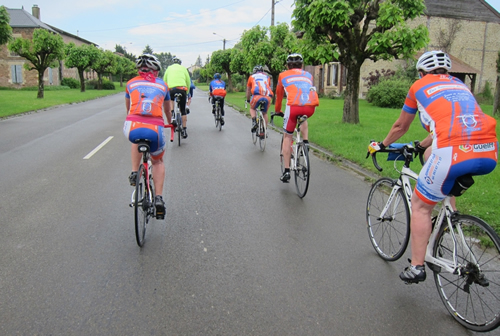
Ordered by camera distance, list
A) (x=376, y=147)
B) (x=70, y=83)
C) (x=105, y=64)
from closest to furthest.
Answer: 1. (x=376, y=147)
2. (x=105, y=64)
3. (x=70, y=83)

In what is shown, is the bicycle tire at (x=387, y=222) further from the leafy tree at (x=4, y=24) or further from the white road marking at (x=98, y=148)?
the leafy tree at (x=4, y=24)

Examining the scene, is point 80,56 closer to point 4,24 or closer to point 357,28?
point 4,24

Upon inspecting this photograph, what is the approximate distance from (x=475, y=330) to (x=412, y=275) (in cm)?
57

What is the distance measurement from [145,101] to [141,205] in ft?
3.62

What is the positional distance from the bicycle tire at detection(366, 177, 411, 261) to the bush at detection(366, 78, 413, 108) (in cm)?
2165

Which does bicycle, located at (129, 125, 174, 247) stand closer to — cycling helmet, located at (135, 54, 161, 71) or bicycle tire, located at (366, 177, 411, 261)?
cycling helmet, located at (135, 54, 161, 71)

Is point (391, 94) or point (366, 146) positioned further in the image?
point (391, 94)

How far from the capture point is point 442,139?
9.66ft

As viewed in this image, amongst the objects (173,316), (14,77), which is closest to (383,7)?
(173,316)

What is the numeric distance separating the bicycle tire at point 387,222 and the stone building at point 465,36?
3225 centimetres

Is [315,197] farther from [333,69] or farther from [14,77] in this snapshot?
[14,77]

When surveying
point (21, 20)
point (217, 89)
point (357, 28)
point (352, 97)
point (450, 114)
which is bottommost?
point (450, 114)

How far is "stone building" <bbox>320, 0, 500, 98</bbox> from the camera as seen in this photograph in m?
35.4

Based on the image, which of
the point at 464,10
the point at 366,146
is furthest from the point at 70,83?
the point at 366,146
